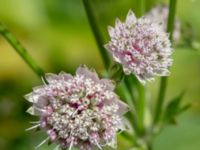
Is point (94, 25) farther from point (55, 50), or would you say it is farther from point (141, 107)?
point (55, 50)

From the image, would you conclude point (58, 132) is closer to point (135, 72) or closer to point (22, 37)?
point (135, 72)

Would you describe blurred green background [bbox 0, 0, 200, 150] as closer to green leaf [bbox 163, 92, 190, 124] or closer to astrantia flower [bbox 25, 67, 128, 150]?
green leaf [bbox 163, 92, 190, 124]

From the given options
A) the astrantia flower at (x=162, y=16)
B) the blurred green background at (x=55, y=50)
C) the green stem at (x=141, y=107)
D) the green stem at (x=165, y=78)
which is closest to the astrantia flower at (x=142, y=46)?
the green stem at (x=165, y=78)

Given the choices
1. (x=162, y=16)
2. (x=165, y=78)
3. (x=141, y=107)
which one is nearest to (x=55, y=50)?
(x=162, y=16)

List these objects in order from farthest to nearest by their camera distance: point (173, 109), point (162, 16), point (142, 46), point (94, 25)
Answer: point (162, 16) → point (173, 109) → point (94, 25) → point (142, 46)

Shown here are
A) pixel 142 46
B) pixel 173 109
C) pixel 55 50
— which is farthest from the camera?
pixel 55 50

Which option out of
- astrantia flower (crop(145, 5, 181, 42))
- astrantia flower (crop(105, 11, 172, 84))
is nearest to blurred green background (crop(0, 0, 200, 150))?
astrantia flower (crop(145, 5, 181, 42))
